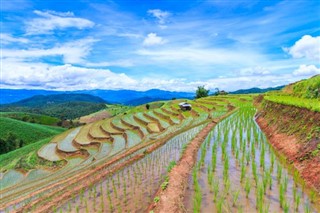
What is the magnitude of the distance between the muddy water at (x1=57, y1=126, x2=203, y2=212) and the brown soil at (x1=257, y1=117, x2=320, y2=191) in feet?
15.4

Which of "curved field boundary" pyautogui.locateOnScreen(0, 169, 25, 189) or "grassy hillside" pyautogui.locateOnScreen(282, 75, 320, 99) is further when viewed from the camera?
"curved field boundary" pyautogui.locateOnScreen(0, 169, 25, 189)

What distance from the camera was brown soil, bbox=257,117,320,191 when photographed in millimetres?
7566

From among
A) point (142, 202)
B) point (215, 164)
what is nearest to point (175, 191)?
point (142, 202)

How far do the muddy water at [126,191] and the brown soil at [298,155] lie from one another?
4707 mm

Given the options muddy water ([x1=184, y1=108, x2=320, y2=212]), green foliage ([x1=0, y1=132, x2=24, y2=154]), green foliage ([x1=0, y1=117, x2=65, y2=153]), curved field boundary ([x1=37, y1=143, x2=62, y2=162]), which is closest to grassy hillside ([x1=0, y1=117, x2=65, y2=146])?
green foliage ([x1=0, y1=117, x2=65, y2=153])

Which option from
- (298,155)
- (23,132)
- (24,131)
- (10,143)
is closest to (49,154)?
(298,155)

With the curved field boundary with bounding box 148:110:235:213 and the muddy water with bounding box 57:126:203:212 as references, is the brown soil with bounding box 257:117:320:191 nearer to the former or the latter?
the curved field boundary with bounding box 148:110:235:213

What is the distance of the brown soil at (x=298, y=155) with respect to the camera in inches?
298

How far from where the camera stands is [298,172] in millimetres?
8367

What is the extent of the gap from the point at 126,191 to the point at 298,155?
653 cm

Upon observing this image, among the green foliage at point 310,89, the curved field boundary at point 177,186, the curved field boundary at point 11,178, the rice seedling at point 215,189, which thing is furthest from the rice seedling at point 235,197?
the curved field boundary at point 11,178

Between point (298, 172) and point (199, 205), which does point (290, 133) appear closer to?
point (298, 172)

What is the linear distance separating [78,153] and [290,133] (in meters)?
16.4

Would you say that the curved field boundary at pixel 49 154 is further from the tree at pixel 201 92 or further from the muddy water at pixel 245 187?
the tree at pixel 201 92
